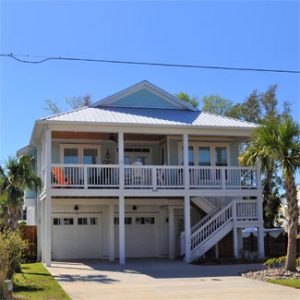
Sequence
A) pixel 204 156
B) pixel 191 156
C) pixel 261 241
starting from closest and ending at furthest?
pixel 261 241
pixel 191 156
pixel 204 156

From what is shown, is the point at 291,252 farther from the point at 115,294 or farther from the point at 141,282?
the point at 115,294

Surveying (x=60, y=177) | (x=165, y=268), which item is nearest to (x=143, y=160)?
(x=60, y=177)

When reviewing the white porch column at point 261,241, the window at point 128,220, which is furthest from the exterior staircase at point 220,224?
the window at point 128,220

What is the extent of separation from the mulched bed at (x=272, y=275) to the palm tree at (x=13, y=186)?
27.0 ft

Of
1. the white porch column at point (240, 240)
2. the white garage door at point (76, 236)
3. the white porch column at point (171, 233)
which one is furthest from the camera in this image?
the white garage door at point (76, 236)

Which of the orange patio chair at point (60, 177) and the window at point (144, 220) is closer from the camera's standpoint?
the orange patio chair at point (60, 177)

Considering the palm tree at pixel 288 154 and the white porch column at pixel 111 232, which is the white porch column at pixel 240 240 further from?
the palm tree at pixel 288 154

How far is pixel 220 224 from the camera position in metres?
23.7

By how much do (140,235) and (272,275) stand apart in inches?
434

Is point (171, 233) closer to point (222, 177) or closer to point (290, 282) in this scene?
point (222, 177)

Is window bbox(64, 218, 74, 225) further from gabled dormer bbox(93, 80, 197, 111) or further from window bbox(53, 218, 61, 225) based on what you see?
gabled dormer bbox(93, 80, 197, 111)

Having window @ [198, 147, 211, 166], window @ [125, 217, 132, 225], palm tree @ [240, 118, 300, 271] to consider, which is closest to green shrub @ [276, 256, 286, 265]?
palm tree @ [240, 118, 300, 271]

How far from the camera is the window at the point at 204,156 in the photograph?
1048 inches

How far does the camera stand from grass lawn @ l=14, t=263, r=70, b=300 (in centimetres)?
1309
